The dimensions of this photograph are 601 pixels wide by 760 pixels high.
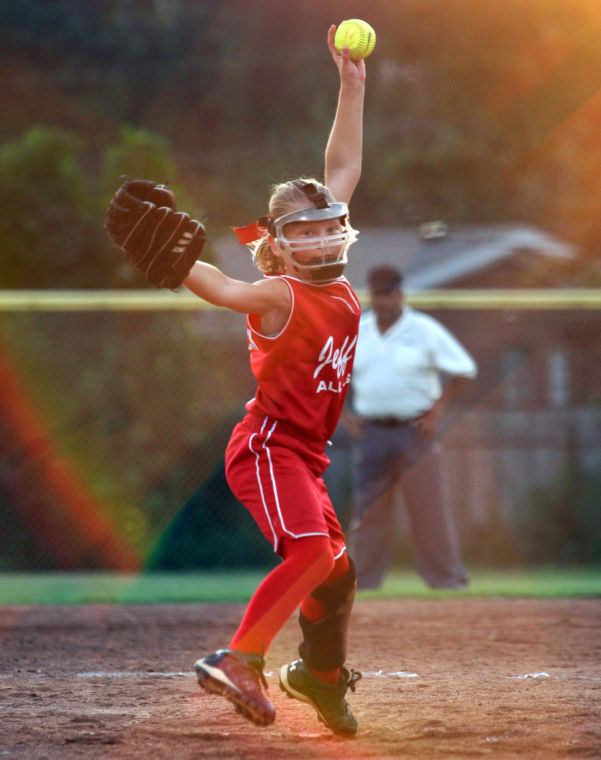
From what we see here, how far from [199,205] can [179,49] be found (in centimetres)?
434

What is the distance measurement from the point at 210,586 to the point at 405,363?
2.34 meters

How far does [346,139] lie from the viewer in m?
4.92

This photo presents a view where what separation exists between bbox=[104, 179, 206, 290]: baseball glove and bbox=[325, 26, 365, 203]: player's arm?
3.36ft

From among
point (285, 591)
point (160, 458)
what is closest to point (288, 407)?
point (285, 591)

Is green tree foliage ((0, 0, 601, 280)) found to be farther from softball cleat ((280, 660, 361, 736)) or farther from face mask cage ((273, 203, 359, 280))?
softball cleat ((280, 660, 361, 736))

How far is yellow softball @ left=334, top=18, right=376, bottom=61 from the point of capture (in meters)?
5.05

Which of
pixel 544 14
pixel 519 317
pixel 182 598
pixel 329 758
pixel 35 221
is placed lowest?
pixel 182 598

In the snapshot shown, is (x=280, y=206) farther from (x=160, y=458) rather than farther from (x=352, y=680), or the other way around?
(x=160, y=458)

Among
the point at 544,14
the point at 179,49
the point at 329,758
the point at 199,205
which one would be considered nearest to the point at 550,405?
the point at 329,758

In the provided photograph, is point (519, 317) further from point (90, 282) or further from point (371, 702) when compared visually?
point (371, 702)

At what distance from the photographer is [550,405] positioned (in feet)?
37.7

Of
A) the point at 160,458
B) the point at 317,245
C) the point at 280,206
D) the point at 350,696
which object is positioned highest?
the point at 280,206

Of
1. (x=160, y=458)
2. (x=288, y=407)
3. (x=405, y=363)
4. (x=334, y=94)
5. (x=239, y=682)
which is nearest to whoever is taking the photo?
(x=239, y=682)

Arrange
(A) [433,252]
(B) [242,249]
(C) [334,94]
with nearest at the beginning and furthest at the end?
(A) [433,252]
(B) [242,249]
(C) [334,94]
